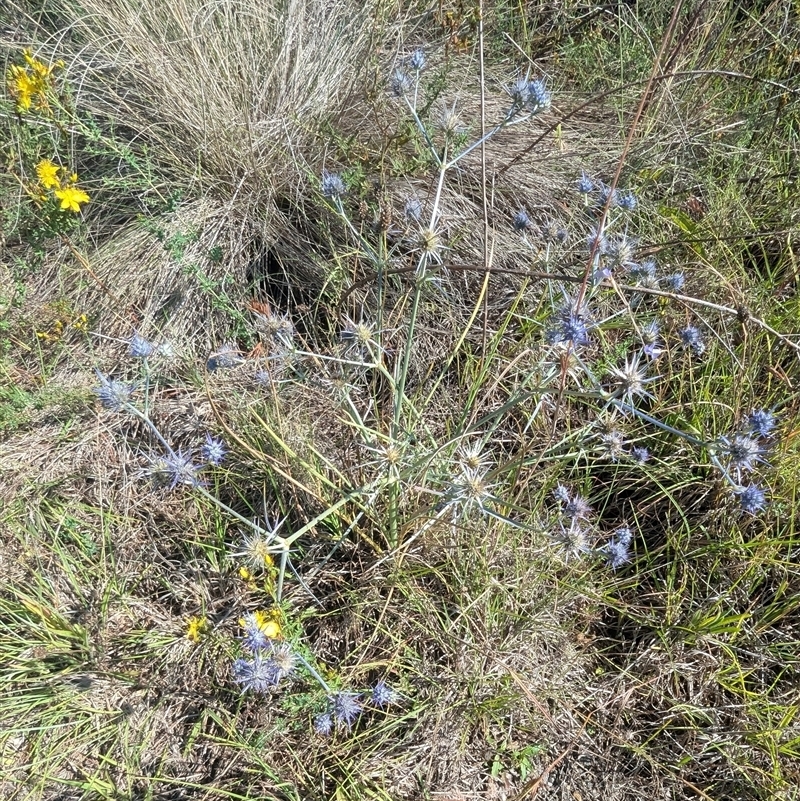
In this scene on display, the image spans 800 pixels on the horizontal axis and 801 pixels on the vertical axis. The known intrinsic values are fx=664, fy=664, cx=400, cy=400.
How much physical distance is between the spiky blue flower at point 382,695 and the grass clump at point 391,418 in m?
0.05

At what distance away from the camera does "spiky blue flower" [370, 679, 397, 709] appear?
1.38m

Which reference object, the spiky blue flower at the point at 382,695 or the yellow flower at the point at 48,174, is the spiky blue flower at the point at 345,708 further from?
the yellow flower at the point at 48,174

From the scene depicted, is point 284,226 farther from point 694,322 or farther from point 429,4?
point 694,322

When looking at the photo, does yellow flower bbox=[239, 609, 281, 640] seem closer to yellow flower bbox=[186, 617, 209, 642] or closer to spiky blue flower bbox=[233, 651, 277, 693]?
spiky blue flower bbox=[233, 651, 277, 693]

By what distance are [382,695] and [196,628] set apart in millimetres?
445

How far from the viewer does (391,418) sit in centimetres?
164

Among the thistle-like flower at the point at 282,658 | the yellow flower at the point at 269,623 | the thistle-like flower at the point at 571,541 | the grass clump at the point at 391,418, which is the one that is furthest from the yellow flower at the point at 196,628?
the thistle-like flower at the point at 571,541

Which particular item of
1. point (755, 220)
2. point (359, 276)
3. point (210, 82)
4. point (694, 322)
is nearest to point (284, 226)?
point (359, 276)

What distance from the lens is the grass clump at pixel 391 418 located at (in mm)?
1406

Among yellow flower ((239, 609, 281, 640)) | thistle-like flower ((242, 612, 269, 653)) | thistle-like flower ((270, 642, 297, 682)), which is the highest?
thistle-like flower ((242, 612, 269, 653))

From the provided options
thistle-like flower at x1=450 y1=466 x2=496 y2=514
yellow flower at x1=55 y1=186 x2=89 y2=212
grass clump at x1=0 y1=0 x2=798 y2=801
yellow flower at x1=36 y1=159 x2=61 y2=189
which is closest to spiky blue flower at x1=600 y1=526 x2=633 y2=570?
grass clump at x1=0 y1=0 x2=798 y2=801

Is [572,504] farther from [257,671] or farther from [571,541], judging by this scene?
[257,671]

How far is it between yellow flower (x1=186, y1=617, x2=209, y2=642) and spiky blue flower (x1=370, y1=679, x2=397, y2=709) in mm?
418

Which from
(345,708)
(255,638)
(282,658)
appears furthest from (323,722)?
(255,638)
